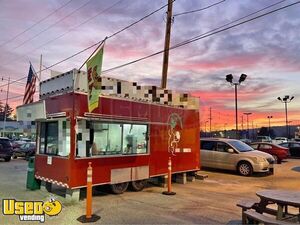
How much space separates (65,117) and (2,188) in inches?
152

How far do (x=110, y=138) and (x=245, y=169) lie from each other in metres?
8.21

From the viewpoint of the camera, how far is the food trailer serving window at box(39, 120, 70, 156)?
985cm

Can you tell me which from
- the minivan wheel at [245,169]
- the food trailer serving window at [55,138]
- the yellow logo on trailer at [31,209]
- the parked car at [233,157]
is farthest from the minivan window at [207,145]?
the yellow logo on trailer at [31,209]

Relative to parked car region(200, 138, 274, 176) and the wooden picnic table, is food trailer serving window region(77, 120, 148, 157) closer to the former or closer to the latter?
the wooden picnic table

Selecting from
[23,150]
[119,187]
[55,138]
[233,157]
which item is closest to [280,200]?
[119,187]

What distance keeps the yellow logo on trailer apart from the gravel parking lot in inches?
6.9

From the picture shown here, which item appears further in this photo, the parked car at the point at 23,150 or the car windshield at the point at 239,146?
the parked car at the point at 23,150

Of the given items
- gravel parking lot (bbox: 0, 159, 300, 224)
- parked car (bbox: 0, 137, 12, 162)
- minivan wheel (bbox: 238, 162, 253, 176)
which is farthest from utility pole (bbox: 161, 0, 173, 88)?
parked car (bbox: 0, 137, 12, 162)

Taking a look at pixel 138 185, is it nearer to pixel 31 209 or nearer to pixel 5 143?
pixel 31 209

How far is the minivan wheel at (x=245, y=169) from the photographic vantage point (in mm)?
16141

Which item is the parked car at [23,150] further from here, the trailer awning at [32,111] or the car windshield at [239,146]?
the car windshield at [239,146]

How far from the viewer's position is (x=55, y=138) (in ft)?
34.6

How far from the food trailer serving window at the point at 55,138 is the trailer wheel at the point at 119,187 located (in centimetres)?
190

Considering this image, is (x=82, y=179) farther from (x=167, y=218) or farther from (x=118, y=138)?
(x=167, y=218)
